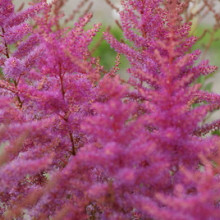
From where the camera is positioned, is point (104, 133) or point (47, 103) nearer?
point (104, 133)

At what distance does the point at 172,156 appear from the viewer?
726 millimetres

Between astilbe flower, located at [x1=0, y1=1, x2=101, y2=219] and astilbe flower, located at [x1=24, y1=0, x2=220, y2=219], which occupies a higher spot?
astilbe flower, located at [x1=0, y1=1, x2=101, y2=219]

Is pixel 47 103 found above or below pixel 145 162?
above

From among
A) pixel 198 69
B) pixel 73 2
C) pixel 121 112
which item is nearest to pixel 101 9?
pixel 73 2

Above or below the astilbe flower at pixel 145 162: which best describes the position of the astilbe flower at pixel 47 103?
above

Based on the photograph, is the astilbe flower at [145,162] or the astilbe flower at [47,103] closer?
the astilbe flower at [145,162]

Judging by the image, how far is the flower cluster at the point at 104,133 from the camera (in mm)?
650

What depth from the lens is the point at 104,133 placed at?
Answer: 66cm

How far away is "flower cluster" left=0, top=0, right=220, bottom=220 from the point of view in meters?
0.65

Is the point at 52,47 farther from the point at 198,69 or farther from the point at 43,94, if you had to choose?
the point at 198,69

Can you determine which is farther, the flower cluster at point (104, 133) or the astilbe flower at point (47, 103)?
the astilbe flower at point (47, 103)

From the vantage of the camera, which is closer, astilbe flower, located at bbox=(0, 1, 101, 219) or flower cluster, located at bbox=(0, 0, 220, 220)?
flower cluster, located at bbox=(0, 0, 220, 220)

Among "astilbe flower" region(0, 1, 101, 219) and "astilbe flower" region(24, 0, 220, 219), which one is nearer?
"astilbe flower" region(24, 0, 220, 219)

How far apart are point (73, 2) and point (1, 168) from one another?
327 centimetres
